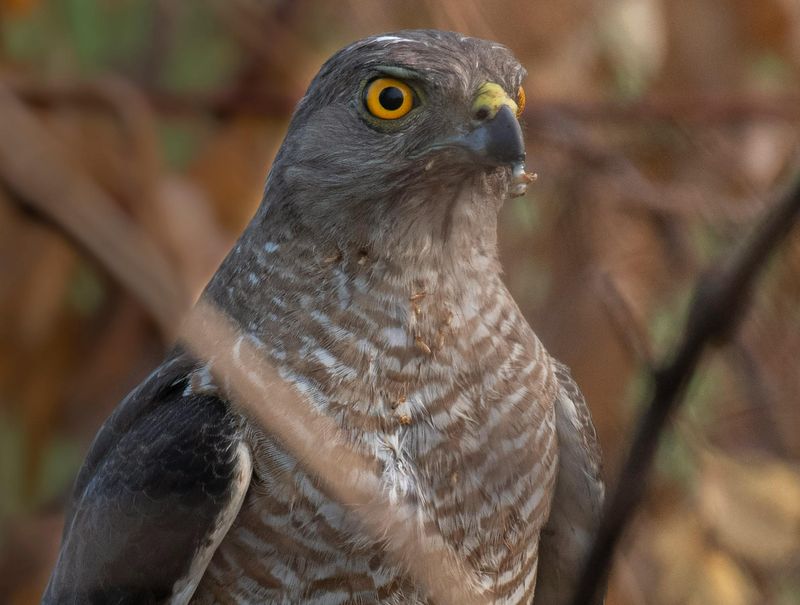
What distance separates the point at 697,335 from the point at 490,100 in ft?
4.82

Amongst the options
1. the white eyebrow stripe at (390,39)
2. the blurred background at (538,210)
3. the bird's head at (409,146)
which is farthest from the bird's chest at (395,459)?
the blurred background at (538,210)

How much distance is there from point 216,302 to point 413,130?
0.59 m

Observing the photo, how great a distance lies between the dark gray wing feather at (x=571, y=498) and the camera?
8.38 feet

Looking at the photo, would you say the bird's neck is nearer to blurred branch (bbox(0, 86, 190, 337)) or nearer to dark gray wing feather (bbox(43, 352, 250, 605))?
dark gray wing feather (bbox(43, 352, 250, 605))

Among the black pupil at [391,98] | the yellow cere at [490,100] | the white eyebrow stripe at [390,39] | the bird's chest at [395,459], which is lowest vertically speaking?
the bird's chest at [395,459]

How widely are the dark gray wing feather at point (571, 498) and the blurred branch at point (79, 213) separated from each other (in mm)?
1865

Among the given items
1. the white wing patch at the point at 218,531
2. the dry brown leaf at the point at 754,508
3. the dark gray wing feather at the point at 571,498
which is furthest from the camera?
the dry brown leaf at the point at 754,508

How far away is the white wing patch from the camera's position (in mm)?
2154

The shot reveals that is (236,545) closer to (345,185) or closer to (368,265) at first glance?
(368,265)

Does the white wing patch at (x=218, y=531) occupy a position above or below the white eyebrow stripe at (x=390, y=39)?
below

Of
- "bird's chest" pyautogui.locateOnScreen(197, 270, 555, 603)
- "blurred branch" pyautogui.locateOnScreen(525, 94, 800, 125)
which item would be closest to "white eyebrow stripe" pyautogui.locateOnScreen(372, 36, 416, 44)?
"bird's chest" pyautogui.locateOnScreen(197, 270, 555, 603)

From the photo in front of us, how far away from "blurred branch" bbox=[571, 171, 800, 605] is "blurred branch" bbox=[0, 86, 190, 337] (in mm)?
3343

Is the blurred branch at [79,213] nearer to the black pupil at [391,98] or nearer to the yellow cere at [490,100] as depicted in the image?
the black pupil at [391,98]

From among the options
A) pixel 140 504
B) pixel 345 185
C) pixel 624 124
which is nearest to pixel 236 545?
pixel 140 504
